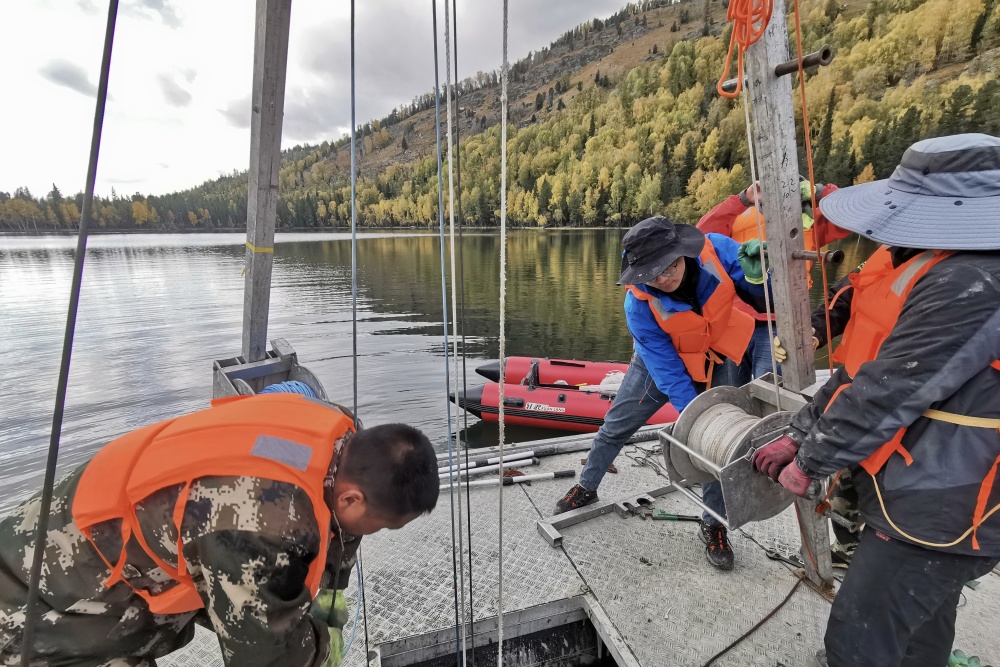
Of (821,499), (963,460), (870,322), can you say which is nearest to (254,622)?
(963,460)

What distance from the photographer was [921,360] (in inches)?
53.5

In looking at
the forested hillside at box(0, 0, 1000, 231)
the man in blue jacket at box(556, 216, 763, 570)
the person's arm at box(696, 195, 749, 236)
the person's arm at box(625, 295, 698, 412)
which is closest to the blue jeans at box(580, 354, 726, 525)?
the man in blue jacket at box(556, 216, 763, 570)

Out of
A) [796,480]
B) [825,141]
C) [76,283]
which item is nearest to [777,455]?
[796,480]

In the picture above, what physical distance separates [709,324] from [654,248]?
654mm

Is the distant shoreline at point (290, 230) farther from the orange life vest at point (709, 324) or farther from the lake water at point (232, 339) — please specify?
the orange life vest at point (709, 324)

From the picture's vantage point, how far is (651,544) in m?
3.09

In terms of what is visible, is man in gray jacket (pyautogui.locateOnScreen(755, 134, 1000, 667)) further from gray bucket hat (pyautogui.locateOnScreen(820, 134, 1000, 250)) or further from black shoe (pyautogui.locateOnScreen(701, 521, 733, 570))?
black shoe (pyautogui.locateOnScreen(701, 521, 733, 570))

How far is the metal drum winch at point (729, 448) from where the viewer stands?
1.95m

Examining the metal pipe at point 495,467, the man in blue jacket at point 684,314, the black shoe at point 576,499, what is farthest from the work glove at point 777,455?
the metal pipe at point 495,467

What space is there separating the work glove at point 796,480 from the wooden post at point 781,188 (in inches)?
23.1

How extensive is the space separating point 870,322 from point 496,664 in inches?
92.6

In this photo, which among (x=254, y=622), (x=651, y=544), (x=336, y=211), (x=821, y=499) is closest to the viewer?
(x=254, y=622)

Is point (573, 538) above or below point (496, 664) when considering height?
above

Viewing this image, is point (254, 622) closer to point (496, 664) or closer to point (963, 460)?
point (496, 664)
